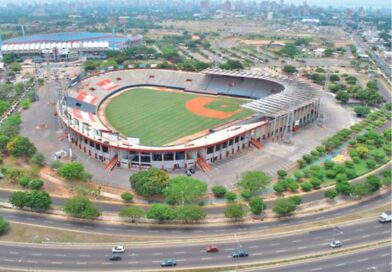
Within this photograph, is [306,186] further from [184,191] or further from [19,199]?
[19,199]

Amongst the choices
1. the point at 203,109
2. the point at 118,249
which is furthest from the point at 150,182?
the point at 203,109

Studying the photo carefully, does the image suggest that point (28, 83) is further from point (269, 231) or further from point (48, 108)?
point (269, 231)

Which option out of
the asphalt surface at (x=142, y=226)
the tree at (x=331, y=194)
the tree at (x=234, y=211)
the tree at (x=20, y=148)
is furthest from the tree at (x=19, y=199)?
the tree at (x=331, y=194)

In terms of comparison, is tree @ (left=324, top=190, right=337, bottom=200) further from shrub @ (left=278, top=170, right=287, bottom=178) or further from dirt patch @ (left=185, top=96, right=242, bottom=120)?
dirt patch @ (left=185, top=96, right=242, bottom=120)

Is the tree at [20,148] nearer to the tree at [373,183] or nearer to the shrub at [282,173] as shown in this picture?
the shrub at [282,173]

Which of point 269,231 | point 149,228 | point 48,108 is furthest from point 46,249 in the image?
point 48,108

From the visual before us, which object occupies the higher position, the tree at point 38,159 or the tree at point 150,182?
the tree at point 150,182
